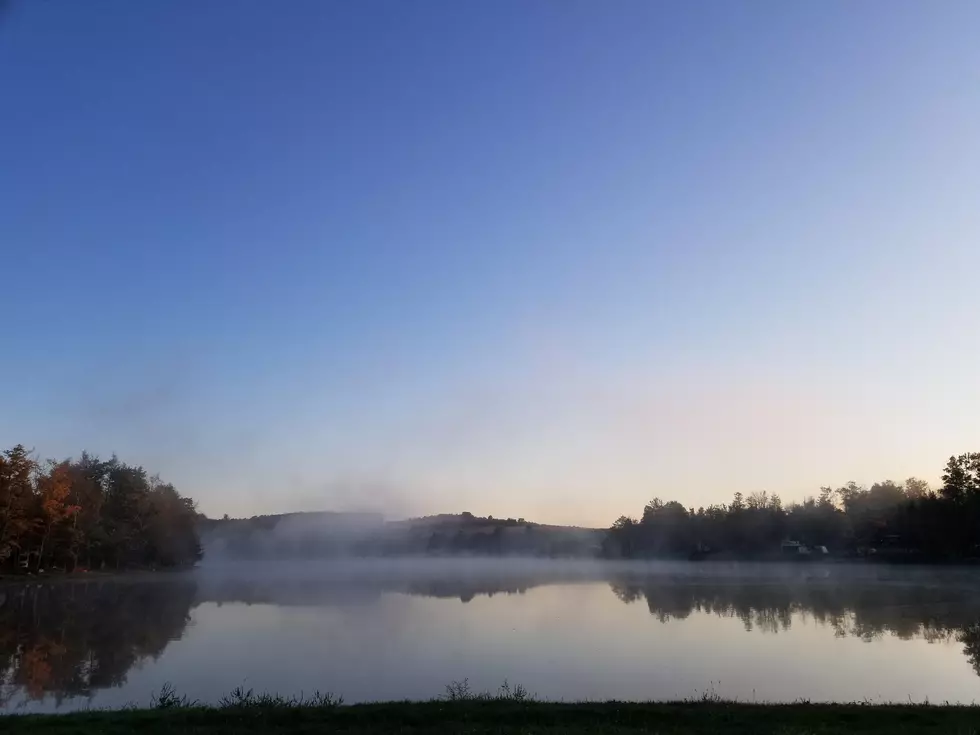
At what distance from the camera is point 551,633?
84.2 feet

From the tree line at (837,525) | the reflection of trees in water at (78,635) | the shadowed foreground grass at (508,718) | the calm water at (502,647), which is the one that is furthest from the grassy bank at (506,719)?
the tree line at (837,525)

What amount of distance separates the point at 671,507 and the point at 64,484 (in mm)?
107994

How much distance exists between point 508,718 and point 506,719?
64mm

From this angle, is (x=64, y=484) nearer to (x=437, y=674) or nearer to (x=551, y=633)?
(x=551, y=633)

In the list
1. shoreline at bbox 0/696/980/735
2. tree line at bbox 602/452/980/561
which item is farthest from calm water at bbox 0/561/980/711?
tree line at bbox 602/452/980/561

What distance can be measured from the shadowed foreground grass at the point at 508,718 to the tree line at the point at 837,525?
66937 millimetres

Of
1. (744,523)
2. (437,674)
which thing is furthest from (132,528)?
(744,523)

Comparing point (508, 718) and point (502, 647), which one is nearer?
point (508, 718)

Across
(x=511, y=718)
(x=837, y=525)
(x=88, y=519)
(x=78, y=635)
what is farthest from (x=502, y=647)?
(x=837, y=525)

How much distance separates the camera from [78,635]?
85.6 ft

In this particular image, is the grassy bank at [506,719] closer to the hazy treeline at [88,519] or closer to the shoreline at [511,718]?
the shoreline at [511,718]

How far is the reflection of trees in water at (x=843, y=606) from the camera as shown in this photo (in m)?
25.5

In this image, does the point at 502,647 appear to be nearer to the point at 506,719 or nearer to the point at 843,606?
the point at 506,719

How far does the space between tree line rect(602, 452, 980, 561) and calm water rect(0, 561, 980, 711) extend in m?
33.6
